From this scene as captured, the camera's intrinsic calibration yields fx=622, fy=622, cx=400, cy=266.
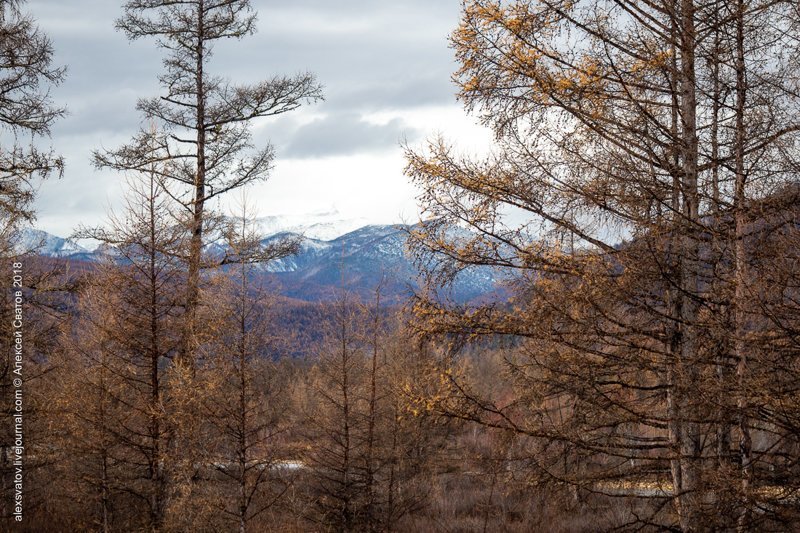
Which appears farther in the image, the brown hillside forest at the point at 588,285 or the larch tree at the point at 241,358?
the larch tree at the point at 241,358

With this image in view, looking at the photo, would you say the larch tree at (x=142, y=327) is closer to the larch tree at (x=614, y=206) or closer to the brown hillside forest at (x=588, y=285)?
the brown hillside forest at (x=588, y=285)

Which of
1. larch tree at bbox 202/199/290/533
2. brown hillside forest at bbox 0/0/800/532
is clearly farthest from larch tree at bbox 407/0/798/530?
larch tree at bbox 202/199/290/533

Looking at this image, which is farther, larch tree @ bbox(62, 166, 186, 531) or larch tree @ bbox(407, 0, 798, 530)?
larch tree @ bbox(62, 166, 186, 531)

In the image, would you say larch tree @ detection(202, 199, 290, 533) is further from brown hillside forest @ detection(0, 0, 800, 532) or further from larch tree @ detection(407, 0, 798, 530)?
larch tree @ detection(407, 0, 798, 530)

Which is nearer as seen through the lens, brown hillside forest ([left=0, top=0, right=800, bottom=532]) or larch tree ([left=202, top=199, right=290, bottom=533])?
brown hillside forest ([left=0, top=0, right=800, bottom=532])

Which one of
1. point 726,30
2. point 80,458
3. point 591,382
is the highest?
point 726,30

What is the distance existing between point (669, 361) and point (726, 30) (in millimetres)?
3213

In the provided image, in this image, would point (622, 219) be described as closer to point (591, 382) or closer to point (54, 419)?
point (591, 382)

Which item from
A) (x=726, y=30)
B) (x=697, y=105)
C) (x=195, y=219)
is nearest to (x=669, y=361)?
(x=697, y=105)

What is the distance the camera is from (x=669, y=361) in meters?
5.86

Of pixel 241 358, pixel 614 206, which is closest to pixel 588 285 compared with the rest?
pixel 614 206

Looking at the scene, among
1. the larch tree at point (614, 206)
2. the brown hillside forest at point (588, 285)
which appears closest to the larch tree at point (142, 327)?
the brown hillside forest at point (588, 285)

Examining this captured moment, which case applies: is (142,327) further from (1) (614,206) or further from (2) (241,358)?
(1) (614,206)

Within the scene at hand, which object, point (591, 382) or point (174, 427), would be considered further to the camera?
point (174, 427)
